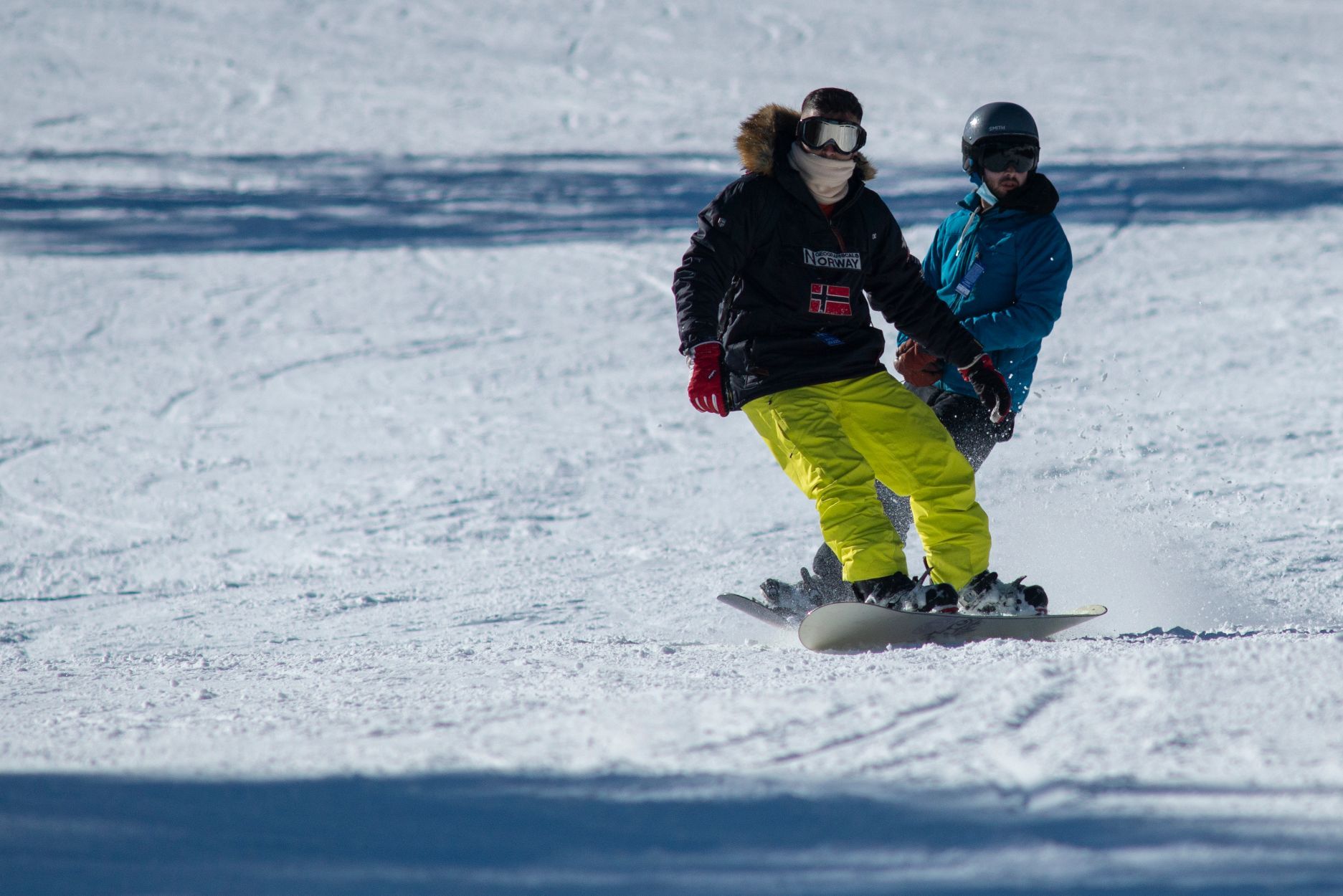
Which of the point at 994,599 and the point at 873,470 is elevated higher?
the point at 873,470

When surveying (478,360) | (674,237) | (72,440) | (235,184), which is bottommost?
(72,440)

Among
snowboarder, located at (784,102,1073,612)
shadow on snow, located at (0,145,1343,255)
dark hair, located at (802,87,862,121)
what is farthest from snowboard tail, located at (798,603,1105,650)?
shadow on snow, located at (0,145,1343,255)

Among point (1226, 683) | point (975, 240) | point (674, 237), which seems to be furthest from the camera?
point (674, 237)

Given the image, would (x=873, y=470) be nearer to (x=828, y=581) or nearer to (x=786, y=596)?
(x=828, y=581)

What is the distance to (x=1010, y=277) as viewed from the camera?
400 cm

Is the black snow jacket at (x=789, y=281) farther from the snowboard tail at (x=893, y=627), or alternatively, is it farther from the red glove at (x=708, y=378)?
the snowboard tail at (x=893, y=627)

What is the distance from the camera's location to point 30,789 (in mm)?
2314

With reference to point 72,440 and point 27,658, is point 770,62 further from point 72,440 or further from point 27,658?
point 27,658

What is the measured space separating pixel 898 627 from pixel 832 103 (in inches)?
59.7

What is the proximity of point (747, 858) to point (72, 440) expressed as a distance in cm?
638

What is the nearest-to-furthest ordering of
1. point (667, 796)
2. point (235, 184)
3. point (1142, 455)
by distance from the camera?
point (667, 796) < point (1142, 455) < point (235, 184)

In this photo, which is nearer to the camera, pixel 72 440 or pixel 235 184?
pixel 72 440

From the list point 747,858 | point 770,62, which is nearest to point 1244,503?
point 747,858

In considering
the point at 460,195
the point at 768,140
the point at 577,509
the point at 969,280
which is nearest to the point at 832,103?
the point at 768,140
